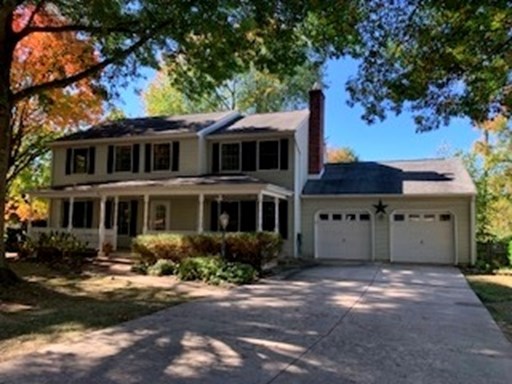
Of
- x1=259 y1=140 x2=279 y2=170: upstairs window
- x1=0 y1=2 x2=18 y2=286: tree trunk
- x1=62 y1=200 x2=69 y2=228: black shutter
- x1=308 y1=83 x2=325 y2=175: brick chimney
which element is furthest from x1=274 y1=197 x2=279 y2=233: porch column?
x1=62 y1=200 x2=69 y2=228: black shutter

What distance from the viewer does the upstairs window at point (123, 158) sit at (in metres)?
22.1

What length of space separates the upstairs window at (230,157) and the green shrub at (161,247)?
5133 millimetres

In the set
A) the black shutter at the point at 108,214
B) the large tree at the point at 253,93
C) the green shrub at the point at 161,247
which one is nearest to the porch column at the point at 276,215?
the green shrub at the point at 161,247

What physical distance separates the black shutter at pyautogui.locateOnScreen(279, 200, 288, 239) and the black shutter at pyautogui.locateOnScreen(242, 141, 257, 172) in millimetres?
1958

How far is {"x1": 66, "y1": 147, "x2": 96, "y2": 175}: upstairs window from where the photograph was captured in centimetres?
2298

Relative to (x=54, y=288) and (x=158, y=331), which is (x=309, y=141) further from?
(x=158, y=331)

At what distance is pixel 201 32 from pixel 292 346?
25.2 ft

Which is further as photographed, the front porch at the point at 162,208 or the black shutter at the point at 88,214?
the black shutter at the point at 88,214

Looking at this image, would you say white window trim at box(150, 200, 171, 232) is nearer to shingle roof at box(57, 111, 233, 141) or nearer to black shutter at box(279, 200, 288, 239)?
shingle roof at box(57, 111, 233, 141)

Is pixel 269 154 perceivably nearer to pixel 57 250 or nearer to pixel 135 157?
pixel 135 157

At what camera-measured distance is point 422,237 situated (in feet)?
65.0

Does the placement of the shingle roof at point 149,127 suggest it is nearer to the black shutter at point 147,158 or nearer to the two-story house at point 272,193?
the two-story house at point 272,193

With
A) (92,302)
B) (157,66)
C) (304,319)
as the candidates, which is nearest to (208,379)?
(304,319)

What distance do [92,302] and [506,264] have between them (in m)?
17.0
